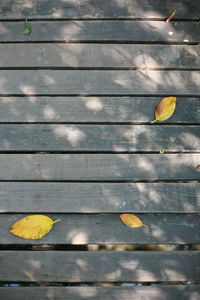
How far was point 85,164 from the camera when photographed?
1.85 meters

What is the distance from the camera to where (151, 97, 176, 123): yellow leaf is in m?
1.91

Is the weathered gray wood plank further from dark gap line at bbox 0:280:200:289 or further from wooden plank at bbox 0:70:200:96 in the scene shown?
wooden plank at bbox 0:70:200:96

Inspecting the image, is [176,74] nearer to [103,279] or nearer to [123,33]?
[123,33]

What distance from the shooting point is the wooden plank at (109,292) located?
168cm

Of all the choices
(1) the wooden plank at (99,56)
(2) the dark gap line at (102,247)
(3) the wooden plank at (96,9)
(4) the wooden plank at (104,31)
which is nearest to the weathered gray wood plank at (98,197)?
(2) the dark gap line at (102,247)

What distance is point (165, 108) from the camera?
6.32ft

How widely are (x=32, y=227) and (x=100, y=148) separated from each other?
0.64 m

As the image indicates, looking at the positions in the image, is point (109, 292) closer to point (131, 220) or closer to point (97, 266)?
point (97, 266)

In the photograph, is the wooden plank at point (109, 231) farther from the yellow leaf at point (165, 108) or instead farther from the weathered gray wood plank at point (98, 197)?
the yellow leaf at point (165, 108)

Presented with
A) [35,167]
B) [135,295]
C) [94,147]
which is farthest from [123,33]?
[135,295]

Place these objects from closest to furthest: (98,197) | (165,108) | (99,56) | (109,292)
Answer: (109,292) < (98,197) < (165,108) < (99,56)

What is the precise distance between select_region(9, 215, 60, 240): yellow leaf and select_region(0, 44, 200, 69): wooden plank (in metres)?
1.04


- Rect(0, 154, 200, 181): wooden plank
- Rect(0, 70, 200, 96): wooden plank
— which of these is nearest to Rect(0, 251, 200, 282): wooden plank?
Rect(0, 154, 200, 181): wooden plank

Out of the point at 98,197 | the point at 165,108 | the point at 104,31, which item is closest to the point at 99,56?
the point at 104,31
